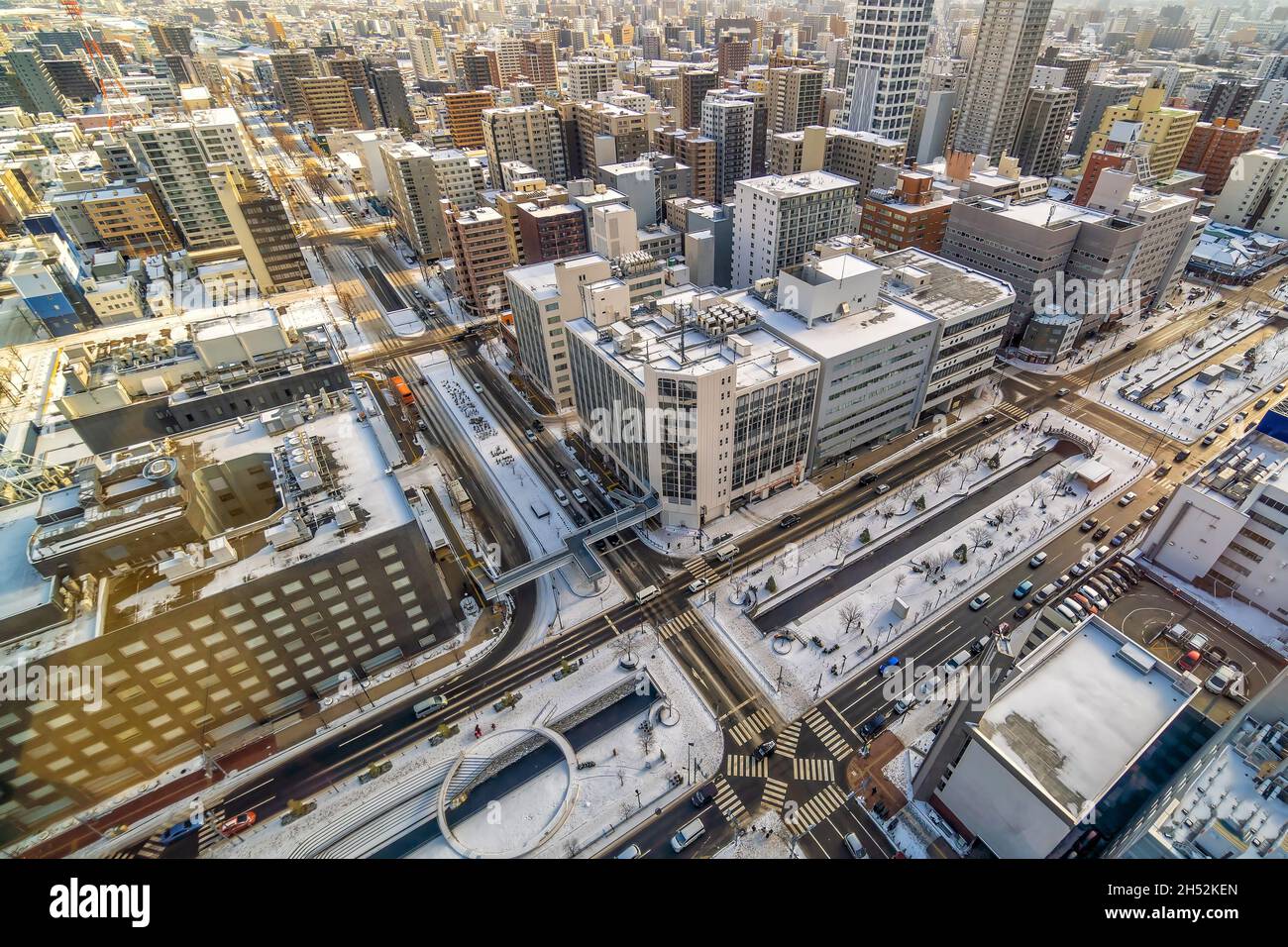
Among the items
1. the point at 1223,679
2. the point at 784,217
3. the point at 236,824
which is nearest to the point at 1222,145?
the point at 784,217

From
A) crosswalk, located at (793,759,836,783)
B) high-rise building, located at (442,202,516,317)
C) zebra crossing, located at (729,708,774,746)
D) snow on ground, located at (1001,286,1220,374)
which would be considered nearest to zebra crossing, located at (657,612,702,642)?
zebra crossing, located at (729,708,774,746)

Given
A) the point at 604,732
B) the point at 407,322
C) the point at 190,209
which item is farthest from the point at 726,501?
the point at 190,209

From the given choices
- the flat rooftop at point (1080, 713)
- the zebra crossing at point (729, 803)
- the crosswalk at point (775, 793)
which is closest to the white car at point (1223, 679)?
the flat rooftop at point (1080, 713)

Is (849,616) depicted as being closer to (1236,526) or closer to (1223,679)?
(1223,679)

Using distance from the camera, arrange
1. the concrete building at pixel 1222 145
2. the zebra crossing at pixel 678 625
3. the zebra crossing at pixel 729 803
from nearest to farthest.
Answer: the zebra crossing at pixel 729 803 → the zebra crossing at pixel 678 625 → the concrete building at pixel 1222 145

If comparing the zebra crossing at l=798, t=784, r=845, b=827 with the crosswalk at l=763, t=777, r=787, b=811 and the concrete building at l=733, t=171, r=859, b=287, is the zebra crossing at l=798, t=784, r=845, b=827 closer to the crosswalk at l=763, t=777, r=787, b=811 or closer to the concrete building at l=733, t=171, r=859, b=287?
the crosswalk at l=763, t=777, r=787, b=811

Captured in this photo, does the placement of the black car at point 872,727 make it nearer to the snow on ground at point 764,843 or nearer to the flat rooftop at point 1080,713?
the snow on ground at point 764,843
